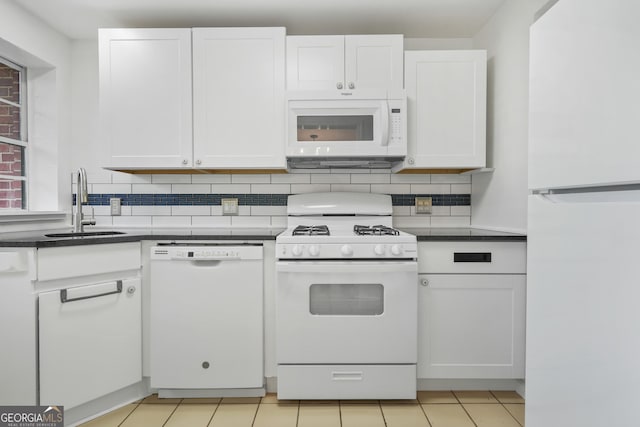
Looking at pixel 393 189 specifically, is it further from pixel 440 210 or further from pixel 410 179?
pixel 440 210

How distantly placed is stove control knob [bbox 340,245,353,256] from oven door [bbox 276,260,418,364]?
5 centimetres

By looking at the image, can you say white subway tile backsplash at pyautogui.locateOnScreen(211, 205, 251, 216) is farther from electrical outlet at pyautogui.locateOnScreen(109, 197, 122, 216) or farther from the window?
the window

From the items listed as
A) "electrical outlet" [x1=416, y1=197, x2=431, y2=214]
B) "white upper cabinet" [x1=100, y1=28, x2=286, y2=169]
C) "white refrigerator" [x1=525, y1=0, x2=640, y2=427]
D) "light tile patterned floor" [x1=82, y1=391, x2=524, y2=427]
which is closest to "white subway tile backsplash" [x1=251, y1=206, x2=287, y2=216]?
"white upper cabinet" [x1=100, y1=28, x2=286, y2=169]

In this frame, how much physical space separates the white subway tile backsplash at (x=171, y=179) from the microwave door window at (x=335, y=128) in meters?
0.94

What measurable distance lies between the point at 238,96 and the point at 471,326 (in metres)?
1.86

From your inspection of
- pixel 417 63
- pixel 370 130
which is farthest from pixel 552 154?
pixel 417 63

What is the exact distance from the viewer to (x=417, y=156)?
90.3 inches

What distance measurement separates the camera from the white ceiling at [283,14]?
2160 millimetres

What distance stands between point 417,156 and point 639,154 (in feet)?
5.48

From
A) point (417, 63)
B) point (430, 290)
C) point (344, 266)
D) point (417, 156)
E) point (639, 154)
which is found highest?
point (417, 63)

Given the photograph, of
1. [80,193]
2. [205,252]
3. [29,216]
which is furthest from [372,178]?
[29,216]

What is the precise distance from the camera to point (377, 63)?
2.25m

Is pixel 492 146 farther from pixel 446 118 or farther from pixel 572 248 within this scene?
pixel 572 248

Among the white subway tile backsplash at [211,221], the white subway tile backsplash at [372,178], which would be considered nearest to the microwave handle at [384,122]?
the white subway tile backsplash at [372,178]
